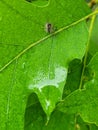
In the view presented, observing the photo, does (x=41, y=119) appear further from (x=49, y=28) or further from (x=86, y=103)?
(x=49, y=28)

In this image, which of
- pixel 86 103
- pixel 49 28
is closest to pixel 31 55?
pixel 49 28

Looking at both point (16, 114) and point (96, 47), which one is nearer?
point (16, 114)

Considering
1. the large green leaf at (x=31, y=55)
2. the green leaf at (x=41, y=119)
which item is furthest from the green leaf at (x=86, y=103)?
the green leaf at (x=41, y=119)

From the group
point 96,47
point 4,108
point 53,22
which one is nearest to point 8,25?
point 53,22

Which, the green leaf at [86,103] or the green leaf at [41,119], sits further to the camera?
the green leaf at [41,119]

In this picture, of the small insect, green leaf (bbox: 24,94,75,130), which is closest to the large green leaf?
the small insect

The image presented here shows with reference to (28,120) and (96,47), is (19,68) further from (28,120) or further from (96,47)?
(96,47)

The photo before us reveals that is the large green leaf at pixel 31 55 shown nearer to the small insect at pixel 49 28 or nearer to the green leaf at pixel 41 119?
the small insect at pixel 49 28

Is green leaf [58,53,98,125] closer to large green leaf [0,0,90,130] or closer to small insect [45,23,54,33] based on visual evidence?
large green leaf [0,0,90,130]
